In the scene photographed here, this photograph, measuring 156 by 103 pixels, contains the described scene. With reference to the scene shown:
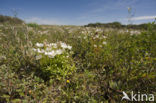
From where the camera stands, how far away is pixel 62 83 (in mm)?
1968

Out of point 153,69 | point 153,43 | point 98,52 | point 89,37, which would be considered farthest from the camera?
point 89,37

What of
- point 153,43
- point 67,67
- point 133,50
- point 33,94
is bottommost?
point 33,94

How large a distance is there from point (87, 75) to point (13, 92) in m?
1.35

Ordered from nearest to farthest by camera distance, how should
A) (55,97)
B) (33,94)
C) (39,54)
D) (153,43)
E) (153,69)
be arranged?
(33,94)
(55,97)
(153,69)
(39,54)
(153,43)

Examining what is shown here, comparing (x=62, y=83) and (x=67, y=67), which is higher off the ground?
(x=67, y=67)

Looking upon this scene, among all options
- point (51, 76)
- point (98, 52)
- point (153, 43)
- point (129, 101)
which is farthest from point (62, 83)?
point (153, 43)

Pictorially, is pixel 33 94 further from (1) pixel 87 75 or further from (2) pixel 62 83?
(1) pixel 87 75

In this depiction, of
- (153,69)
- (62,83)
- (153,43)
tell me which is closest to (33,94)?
(62,83)

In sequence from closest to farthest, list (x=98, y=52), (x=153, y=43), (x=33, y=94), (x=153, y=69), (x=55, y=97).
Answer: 1. (x=33, y=94)
2. (x=55, y=97)
3. (x=153, y=69)
4. (x=153, y=43)
5. (x=98, y=52)

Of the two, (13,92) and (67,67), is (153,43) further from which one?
(13,92)

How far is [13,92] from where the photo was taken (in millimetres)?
1627

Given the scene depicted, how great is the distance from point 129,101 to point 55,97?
4.25ft

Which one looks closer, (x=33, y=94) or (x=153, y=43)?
(x=33, y=94)

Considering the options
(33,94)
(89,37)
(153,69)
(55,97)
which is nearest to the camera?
(33,94)
